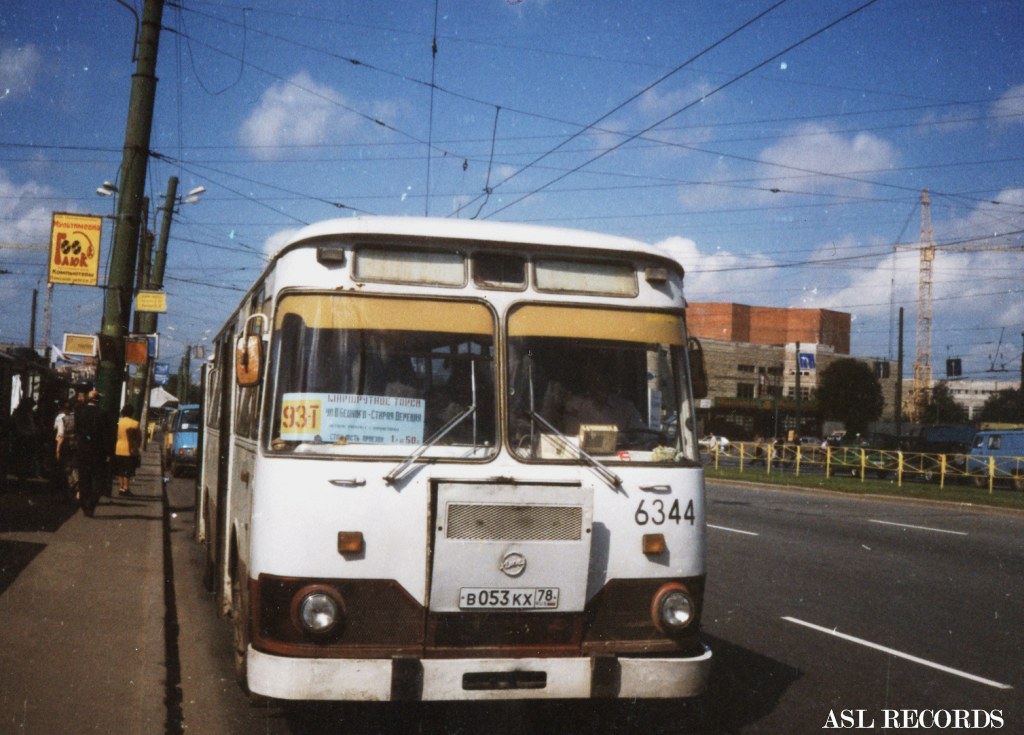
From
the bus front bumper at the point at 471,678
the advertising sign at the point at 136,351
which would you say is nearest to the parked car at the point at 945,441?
the advertising sign at the point at 136,351

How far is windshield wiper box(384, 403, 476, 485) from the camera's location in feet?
15.8

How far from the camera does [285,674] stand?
464 centimetres

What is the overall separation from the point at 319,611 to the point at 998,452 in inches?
1426

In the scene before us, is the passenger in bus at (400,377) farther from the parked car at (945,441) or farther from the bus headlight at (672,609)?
the parked car at (945,441)

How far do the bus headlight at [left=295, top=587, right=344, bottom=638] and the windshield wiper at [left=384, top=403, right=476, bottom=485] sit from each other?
1.90 ft

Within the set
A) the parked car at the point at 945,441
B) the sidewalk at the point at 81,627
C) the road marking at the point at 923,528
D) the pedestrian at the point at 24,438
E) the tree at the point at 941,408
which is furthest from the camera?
the tree at the point at 941,408

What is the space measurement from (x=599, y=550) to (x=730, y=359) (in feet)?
301

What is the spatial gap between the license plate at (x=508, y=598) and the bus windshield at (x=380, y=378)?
0.63 metres

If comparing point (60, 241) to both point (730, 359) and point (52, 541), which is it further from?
point (730, 359)

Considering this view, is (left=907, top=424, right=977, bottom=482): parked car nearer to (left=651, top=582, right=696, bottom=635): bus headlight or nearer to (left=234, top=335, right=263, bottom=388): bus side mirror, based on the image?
(left=651, top=582, right=696, bottom=635): bus headlight

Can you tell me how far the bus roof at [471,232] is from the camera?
16.8ft

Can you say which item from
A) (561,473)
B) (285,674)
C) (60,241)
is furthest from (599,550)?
(60,241)

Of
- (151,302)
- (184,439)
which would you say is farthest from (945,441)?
(151,302)

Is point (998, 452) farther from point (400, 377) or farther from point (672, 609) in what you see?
point (400, 377)
